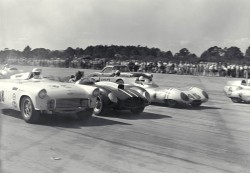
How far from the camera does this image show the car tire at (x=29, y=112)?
783 cm

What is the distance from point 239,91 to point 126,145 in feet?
27.3

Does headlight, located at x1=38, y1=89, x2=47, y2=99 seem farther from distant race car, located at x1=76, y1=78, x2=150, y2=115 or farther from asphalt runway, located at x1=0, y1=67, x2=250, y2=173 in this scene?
distant race car, located at x1=76, y1=78, x2=150, y2=115

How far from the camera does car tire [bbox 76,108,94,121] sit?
27.9ft

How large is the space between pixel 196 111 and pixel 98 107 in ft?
10.5

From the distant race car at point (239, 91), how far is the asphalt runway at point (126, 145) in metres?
3.75

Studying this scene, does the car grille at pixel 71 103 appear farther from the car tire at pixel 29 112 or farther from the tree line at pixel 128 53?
the tree line at pixel 128 53

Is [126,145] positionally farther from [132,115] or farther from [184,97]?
[184,97]

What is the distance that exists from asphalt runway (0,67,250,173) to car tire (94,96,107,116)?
0.17 m

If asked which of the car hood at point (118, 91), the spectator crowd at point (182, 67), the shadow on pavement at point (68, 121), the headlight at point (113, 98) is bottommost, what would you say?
the shadow on pavement at point (68, 121)

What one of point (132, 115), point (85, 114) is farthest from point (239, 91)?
point (85, 114)

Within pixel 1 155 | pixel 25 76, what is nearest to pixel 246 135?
pixel 1 155

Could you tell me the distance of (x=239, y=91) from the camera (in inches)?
531

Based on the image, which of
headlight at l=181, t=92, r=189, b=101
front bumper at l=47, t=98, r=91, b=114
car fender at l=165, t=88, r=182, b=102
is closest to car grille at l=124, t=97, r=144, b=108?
front bumper at l=47, t=98, r=91, b=114

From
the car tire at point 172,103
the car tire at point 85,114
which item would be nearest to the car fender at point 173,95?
the car tire at point 172,103
